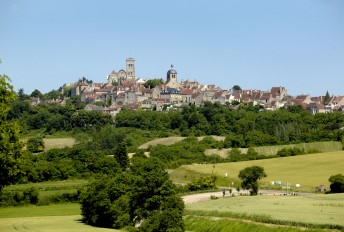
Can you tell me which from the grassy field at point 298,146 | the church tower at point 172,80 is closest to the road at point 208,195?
the grassy field at point 298,146

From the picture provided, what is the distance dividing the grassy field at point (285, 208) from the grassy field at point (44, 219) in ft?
25.6

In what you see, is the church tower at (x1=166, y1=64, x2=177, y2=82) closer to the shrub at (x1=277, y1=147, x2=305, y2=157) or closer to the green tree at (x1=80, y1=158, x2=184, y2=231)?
the shrub at (x1=277, y1=147, x2=305, y2=157)

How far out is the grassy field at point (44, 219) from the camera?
4116cm

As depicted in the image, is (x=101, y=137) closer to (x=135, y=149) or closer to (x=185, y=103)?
(x=135, y=149)

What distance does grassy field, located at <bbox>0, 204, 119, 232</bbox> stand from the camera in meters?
41.2

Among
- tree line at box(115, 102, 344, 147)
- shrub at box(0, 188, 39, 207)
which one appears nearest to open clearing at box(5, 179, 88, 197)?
shrub at box(0, 188, 39, 207)

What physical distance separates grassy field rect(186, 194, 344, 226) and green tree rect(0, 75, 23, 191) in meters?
15.0

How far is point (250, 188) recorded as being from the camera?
2334 inches

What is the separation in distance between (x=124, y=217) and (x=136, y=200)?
4.36ft

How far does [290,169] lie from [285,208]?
31.0 metres

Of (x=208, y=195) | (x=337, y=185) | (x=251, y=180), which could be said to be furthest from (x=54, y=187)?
(x=337, y=185)

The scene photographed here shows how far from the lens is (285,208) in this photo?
144 feet

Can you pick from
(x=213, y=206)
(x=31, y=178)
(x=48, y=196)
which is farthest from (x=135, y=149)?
(x=213, y=206)

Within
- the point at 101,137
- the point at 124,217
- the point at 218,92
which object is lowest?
the point at 124,217
